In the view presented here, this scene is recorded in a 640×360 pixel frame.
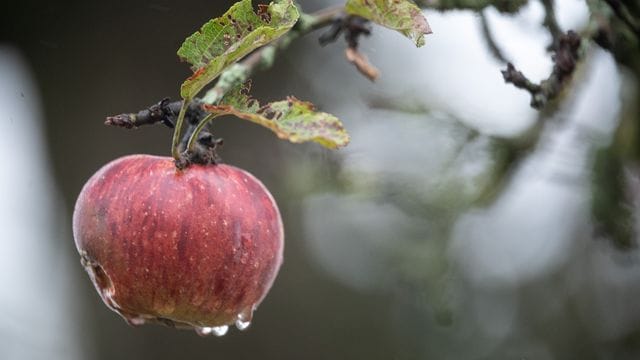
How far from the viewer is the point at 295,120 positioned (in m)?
0.81

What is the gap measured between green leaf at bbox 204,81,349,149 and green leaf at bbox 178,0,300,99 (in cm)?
4

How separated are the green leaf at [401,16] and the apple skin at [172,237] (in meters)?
0.24

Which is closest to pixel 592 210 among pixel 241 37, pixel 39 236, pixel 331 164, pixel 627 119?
pixel 627 119

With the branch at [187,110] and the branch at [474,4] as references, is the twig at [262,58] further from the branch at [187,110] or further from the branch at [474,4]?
the branch at [474,4]

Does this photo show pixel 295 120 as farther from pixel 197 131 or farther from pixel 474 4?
pixel 474 4

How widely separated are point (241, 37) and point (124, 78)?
2.06 m

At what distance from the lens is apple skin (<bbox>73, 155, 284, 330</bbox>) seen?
3.03 feet

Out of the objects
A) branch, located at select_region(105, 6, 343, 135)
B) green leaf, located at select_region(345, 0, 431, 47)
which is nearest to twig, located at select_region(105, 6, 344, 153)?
branch, located at select_region(105, 6, 343, 135)

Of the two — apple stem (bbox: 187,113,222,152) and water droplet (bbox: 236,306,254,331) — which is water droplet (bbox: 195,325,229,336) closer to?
water droplet (bbox: 236,306,254,331)

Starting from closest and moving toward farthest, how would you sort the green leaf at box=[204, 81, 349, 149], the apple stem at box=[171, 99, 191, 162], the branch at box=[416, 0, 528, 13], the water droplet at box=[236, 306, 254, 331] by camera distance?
the green leaf at box=[204, 81, 349, 149] < the apple stem at box=[171, 99, 191, 162] < the water droplet at box=[236, 306, 254, 331] < the branch at box=[416, 0, 528, 13]

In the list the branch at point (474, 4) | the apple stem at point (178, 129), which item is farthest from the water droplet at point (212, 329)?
the branch at point (474, 4)

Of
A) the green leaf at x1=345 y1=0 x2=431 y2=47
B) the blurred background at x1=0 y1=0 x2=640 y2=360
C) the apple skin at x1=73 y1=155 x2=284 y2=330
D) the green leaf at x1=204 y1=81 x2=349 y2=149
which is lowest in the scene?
the blurred background at x1=0 y1=0 x2=640 y2=360

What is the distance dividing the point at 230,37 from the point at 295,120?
4.9 inches

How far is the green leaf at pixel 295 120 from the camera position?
773 mm
